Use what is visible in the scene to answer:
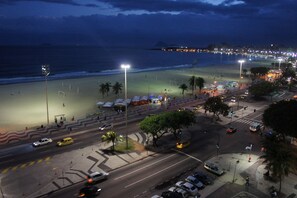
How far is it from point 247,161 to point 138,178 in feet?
54.4

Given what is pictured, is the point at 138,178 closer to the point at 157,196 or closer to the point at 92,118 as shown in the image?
the point at 157,196

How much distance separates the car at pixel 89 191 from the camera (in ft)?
98.5

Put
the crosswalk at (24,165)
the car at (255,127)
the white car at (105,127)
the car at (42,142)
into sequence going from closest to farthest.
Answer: the crosswalk at (24,165), the car at (42,142), the car at (255,127), the white car at (105,127)

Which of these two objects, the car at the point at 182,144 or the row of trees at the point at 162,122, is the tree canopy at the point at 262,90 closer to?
the row of trees at the point at 162,122

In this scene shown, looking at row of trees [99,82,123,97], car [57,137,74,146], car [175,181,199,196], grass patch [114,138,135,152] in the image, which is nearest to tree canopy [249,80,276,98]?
row of trees [99,82,123,97]

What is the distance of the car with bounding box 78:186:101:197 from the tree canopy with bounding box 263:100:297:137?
29629mm

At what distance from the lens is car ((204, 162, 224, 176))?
3559cm

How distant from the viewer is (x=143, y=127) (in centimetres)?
4328

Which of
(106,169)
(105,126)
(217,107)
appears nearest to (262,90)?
(217,107)

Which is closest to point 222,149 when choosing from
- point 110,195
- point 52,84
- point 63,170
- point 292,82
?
point 110,195

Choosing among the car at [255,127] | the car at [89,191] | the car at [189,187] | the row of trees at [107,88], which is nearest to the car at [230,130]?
the car at [255,127]

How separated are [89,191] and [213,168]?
16072mm

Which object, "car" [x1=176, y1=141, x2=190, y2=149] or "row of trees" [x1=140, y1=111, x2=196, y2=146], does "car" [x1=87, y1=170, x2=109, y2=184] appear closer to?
"row of trees" [x1=140, y1=111, x2=196, y2=146]

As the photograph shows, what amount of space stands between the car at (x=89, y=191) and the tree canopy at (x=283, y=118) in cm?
2963
